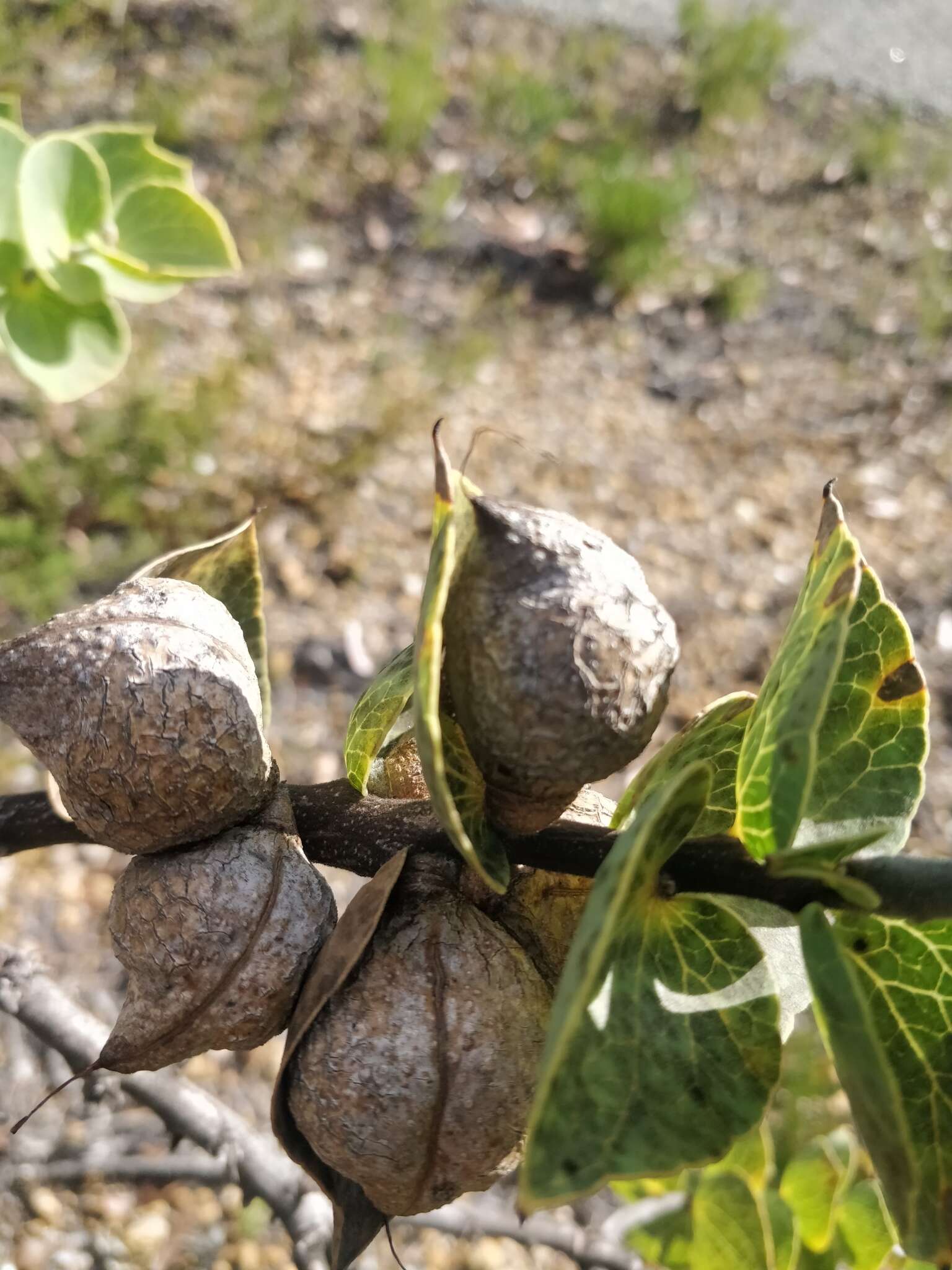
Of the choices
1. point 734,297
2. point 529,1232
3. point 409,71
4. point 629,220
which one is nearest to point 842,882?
point 529,1232

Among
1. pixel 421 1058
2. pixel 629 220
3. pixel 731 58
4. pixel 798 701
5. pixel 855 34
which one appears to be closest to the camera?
pixel 798 701

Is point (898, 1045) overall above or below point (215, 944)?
above

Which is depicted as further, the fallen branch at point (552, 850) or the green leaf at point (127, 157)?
the green leaf at point (127, 157)

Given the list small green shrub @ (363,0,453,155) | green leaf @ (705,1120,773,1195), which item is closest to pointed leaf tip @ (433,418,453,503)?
green leaf @ (705,1120,773,1195)

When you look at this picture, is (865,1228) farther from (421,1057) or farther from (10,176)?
(10,176)

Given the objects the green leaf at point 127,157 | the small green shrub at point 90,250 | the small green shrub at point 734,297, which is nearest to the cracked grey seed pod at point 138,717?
the small green shrub at point 90,250

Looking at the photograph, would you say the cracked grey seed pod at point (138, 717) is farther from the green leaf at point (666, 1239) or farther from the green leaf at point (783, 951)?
the green leaf at point (666, 1239)

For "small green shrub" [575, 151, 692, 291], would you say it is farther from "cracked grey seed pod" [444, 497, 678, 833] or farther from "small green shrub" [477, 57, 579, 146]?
"cracked grey seed pod" [444, 497, 678, 833]
